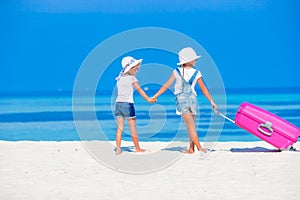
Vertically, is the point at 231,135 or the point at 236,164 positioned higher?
the point at 231,135

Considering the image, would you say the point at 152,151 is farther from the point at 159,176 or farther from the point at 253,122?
the point at 159,176

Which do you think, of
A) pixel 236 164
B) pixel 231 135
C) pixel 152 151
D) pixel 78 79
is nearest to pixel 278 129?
pixel 236 164

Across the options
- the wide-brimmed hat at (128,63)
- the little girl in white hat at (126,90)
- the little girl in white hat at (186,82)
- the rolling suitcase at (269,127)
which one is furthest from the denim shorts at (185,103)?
the wide-brimmed hat at (128,63)

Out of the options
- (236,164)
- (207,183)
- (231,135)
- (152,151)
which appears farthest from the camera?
(231,135)

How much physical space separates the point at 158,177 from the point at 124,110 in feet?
6.39

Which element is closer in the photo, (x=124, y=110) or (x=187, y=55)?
(x=187, y=55)

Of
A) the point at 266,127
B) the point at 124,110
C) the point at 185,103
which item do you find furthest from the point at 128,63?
the point at 266,127

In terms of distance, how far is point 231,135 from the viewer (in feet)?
50.0

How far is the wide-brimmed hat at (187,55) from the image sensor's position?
8.32 meters

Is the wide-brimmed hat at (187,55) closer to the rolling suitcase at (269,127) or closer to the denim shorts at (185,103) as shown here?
the denim shorts at (185,103)

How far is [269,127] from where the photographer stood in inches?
336

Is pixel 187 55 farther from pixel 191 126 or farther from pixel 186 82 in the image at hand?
pixel 191 126

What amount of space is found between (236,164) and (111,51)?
2292 millimetres

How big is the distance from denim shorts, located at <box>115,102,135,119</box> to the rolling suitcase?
4.23ft
